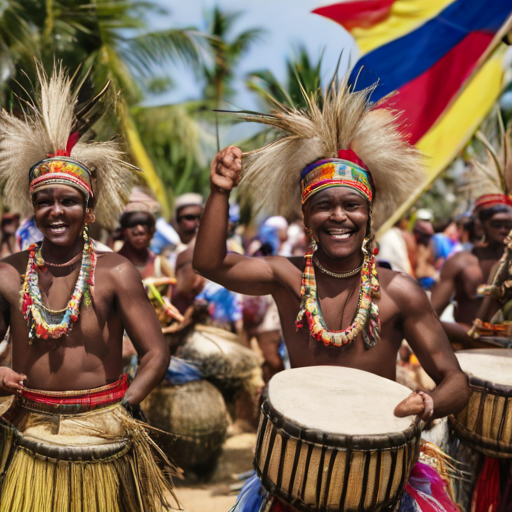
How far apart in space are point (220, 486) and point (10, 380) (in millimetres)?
3219

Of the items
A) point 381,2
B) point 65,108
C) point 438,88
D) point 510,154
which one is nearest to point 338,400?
point 65,108

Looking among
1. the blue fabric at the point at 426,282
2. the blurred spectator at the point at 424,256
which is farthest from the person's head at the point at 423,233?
the blue fabric at the point at 426,282

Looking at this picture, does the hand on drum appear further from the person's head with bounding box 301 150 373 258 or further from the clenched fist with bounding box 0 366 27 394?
the clenched fist with bounding box 0 366 27 394

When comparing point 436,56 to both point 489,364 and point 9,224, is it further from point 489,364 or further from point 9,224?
point 9,224

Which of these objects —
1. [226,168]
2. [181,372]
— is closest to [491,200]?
[181,372]

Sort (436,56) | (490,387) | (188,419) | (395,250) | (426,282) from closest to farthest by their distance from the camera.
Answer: (490,387)
(188,419)
(436,56)
(395,250)
(426,282)

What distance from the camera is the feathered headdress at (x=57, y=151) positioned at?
276cm

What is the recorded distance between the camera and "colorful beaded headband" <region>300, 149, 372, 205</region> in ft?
8.62

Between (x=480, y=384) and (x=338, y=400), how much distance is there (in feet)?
3.52

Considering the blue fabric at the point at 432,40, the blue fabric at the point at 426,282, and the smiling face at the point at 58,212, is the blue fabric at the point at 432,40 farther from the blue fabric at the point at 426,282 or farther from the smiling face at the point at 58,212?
the smiling face at the point at 58,212

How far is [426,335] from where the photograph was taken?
260 centimetres

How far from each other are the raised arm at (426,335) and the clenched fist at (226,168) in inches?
34.2

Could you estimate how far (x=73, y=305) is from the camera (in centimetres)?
262

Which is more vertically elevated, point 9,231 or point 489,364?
point 489,364
